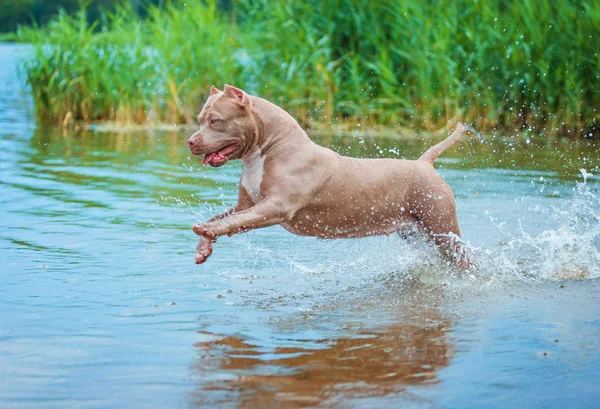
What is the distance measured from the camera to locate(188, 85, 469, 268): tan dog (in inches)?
233

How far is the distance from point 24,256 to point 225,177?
168 inches

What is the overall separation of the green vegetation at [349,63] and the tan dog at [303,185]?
21.8ft

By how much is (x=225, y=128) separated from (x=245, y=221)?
2.01 ft

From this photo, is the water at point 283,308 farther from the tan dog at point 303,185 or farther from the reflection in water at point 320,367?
the tan dog at point 303,185

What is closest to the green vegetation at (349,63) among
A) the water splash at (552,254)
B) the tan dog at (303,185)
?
the water splash at (552,254)

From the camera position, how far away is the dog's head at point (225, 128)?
5.89m

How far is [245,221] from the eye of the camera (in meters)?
5.75

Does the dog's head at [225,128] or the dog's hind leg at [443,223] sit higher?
the dog's head at [225,128]

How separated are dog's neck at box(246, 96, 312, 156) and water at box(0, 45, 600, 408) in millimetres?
927

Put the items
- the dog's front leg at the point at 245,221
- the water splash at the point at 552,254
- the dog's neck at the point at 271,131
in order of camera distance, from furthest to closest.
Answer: the water splash at the point at 552,254 → the dog's neck at the point at 271,131 → the dog's front leg at the point at 245,221

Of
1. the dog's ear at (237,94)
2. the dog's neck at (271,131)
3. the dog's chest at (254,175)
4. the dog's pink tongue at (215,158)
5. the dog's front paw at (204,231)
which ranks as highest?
the dog's ear at (237,94)

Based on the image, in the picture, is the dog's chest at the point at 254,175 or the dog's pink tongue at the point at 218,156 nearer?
the dog's pink tongue at the point at 218,156

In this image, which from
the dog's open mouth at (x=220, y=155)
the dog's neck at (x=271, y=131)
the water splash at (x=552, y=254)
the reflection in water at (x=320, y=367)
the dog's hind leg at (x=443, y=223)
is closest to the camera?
the reflection in water at (x=320, y=367)

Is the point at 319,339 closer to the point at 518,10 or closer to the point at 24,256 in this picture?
the point at 24,256
